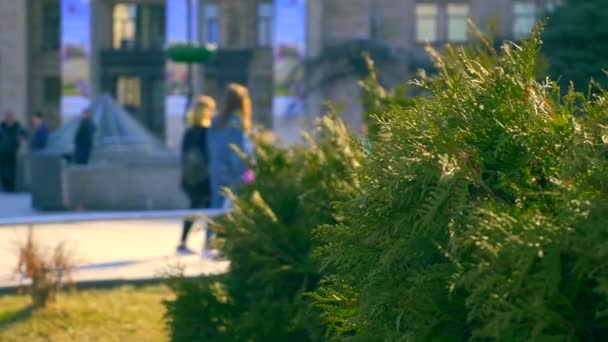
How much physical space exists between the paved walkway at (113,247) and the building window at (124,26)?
120 feet

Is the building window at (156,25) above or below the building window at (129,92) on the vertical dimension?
above

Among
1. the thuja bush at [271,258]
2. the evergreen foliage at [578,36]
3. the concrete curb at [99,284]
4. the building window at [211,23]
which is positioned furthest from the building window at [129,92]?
the thuja bush at [271,258]

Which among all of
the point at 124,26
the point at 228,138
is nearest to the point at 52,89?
the point at 124,26

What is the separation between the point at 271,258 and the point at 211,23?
4311cm

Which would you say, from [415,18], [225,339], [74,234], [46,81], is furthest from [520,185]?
[46,81]

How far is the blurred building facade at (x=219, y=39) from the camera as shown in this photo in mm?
42375

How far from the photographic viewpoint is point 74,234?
13961 mm

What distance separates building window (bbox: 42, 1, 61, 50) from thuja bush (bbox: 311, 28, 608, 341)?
4641 cm

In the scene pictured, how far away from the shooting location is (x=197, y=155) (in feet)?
41.7

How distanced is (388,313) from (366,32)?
39918 mm

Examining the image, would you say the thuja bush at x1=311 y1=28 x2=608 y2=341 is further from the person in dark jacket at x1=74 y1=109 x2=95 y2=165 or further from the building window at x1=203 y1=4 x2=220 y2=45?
the building window at x1=203 y1=4 x2=220 y2=45

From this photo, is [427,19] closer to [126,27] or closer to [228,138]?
[126,27]

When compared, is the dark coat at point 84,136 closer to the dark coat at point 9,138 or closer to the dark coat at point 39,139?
the dark coat at point 39,139

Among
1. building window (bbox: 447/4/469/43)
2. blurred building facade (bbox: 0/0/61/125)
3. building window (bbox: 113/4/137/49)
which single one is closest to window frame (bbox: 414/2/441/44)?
building window (bbox: 447/4/469/43)
